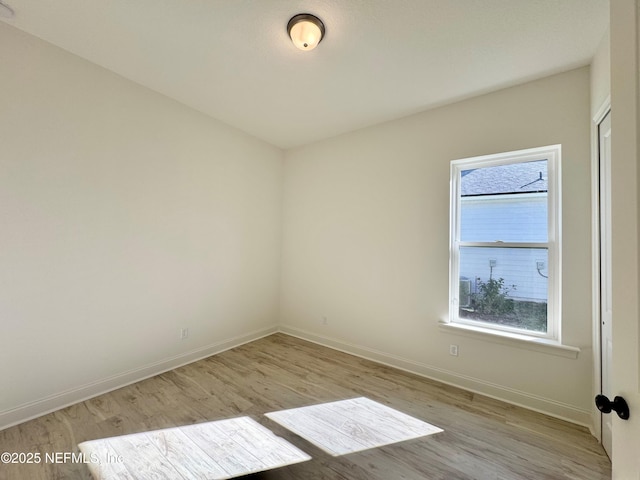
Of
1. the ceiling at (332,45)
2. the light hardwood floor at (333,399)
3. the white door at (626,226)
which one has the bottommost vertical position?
the light hardwood floor at (333,399)

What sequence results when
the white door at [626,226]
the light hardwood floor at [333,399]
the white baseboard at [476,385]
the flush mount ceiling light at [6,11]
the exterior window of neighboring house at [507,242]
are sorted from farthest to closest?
the exterior window of neighboring house at [507,242] → the white baseboard at [476,385] → the flush mount ceiling light at [6,11] → the light hardwood floor at [333,399] → the white door at [626,226]

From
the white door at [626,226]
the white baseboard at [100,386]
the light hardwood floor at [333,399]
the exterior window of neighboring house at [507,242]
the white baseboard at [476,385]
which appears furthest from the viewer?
the exterior window of neighboring house at [507,242]

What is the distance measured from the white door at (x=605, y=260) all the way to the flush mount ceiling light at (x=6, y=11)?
4.18 metres

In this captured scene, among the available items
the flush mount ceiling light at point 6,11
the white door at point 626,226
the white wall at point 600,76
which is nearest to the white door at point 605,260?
the white wall at point 600,76

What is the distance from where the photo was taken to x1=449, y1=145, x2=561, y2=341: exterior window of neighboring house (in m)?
2.42

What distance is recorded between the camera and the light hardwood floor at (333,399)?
1.69 m

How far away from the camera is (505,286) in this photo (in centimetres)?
262

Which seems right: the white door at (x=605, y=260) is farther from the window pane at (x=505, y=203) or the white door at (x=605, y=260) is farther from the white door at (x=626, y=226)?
the white door at (x=626, y=226)

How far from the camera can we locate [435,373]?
9.30ft

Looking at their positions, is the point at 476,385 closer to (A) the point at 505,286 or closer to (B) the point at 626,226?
(A) the point at 505,286

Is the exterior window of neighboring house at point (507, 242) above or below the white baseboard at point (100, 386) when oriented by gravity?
above

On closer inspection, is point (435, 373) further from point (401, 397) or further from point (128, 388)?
point (128, 388)

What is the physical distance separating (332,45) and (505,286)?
263cm

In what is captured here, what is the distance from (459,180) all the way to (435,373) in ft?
6.75
